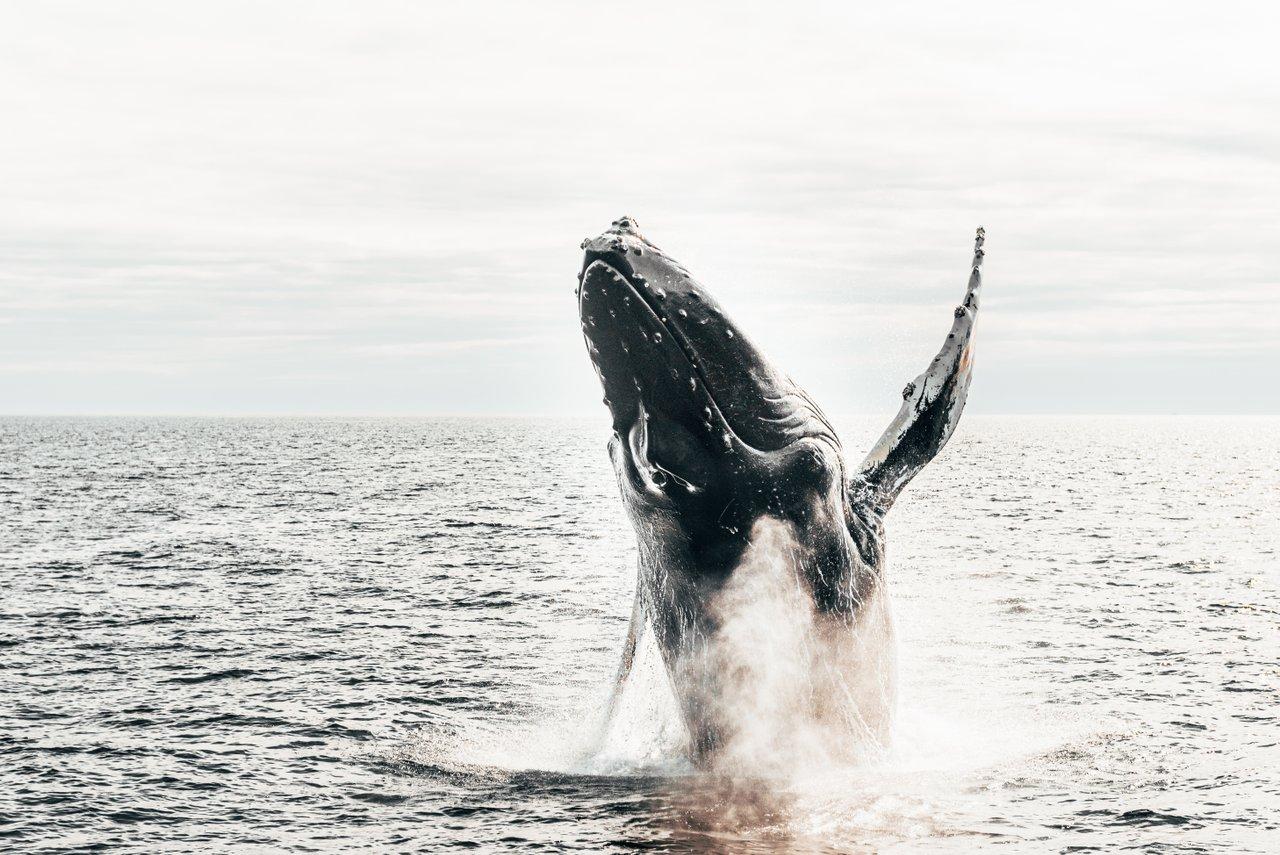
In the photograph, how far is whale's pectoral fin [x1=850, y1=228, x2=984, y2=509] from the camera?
11031 millimetres

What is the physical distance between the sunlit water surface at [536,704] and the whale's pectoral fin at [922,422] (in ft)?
9.69

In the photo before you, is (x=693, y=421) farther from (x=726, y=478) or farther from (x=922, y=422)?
(x=922, y=422)

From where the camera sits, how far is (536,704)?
62.3 ft

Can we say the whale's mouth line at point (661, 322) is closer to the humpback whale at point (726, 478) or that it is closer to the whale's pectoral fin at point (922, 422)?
the humpback whale at point (726, 478)

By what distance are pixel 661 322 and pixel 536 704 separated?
453 inches

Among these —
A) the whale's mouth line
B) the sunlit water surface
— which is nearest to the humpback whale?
the whale's mouth line

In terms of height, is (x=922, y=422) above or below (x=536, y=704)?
above

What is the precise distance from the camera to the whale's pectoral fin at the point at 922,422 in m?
11.0

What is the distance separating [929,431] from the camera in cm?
1127

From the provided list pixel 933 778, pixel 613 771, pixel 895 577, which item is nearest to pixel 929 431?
pixel 933 778

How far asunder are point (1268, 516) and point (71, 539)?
55313 mm

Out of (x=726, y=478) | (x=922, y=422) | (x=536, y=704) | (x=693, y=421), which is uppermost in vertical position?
(x=922, y=422)

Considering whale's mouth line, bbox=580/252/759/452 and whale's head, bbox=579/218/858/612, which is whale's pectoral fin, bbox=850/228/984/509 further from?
whale's mouth line, bbox=580/252/759/452

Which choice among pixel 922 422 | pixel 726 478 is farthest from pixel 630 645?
pixel 922 422
